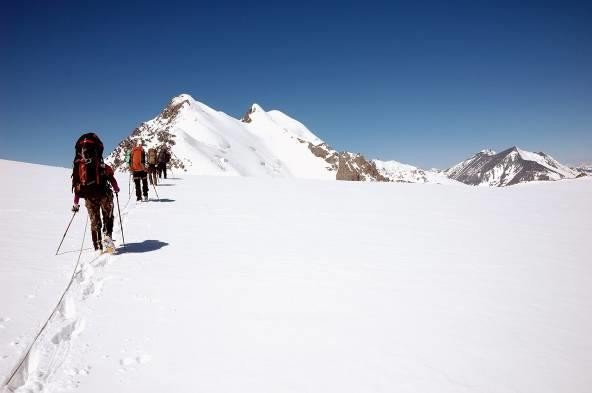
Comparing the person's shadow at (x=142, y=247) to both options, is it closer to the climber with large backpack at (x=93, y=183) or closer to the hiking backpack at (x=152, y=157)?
the climber with large backpack at (x=93, y=183)

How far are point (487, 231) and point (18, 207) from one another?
15.2m

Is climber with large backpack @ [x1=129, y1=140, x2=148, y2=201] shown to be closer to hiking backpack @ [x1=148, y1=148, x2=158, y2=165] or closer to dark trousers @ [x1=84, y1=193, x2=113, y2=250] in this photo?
hiking backpack @ [x1=148, y1=148, x2=158, y2=165]

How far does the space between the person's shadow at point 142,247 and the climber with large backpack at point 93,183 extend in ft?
1.54

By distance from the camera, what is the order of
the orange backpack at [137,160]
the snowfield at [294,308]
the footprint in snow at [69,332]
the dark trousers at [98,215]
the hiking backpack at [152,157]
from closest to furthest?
the snowfield at [294,308]
the footprint in snow at [69,332]
the dark trousers at [98,215]
the orange backpack at [137,160]
the hiking backpack at [152,157]

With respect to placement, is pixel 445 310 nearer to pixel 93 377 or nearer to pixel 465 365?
pixel 465 365

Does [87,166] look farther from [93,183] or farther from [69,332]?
[69,332]

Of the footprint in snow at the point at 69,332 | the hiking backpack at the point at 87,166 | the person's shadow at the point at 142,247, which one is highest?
the hiking backpack at the point at 87,166

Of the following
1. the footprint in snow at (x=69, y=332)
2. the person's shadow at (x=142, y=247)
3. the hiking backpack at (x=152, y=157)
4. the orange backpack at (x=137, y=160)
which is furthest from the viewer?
the hiking backpack at (x=152, y=157)

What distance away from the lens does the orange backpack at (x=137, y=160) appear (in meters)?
14.2

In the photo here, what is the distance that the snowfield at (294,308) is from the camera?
363cm

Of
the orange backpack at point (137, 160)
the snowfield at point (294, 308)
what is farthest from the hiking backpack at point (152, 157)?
the snowfield at point (294, 308)

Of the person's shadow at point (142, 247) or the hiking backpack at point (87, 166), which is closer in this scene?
the hiking backpack at point (87, 166)

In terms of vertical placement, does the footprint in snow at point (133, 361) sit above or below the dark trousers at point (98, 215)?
below

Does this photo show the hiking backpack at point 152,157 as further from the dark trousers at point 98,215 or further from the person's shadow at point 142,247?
the dark trousers at point 98,215
